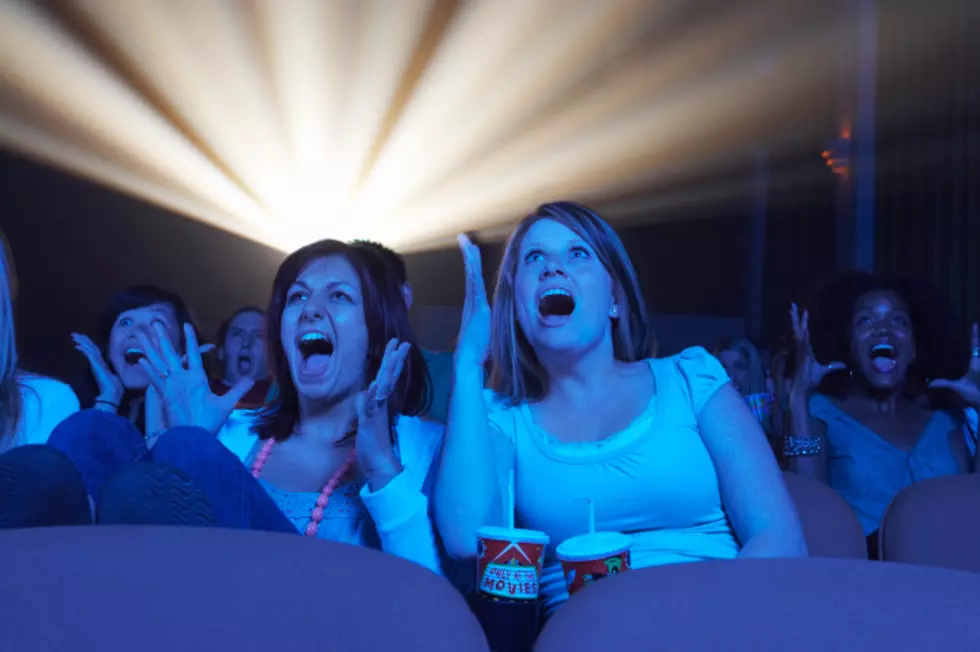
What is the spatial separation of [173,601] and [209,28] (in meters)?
4.01

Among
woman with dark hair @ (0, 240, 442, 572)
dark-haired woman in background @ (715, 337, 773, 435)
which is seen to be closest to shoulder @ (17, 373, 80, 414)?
woman with dark hair @ (0, 240, 442, 572)

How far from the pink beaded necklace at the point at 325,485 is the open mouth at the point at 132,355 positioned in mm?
834

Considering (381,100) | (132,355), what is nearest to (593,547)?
Answer: (132,355)

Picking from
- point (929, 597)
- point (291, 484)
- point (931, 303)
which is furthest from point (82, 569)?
point (931, 303)

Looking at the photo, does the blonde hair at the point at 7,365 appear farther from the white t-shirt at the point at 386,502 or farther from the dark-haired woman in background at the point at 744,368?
the dark-haired woman in background at the point at 744,368

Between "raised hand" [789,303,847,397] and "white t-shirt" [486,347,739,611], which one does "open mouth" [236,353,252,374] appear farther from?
"white t-shirt" [486,347,739,611]

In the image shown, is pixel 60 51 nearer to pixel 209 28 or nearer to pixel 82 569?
pixel 209 28

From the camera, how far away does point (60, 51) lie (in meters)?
4.19

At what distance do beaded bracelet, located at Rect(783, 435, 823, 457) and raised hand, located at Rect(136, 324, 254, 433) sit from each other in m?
1.23

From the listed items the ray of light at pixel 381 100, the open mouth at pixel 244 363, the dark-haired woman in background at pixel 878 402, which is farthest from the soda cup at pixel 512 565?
the ray of light at pixel 381 100

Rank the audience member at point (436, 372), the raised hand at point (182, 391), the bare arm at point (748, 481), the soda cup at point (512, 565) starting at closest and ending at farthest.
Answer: the soda cup at point (512, 565)
the bare arm at point (748, 481)
the raised hand at point (182, 391)
the audience member at point (436, 372)

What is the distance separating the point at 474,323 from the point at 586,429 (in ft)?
0.75

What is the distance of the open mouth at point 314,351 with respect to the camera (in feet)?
5.29

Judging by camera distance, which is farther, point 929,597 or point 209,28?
point 209,28
